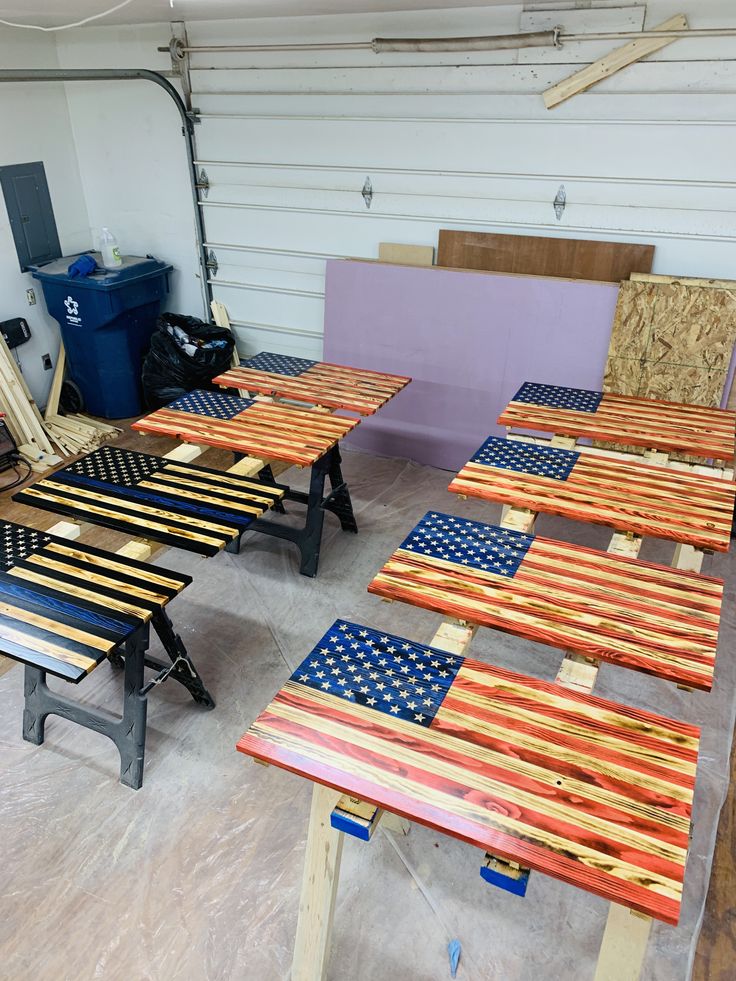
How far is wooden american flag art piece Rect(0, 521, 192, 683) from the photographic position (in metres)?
2.18

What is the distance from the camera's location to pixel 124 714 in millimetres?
2590

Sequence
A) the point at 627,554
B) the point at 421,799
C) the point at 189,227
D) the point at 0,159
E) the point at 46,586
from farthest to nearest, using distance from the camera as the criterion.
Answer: the point at 189,227 → the point at 0,159 → the point at 627,554 → the point at 46,586 → the point at 421,799

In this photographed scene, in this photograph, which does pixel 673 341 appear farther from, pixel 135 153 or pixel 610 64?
pixel 135 153

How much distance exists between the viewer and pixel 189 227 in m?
5.55

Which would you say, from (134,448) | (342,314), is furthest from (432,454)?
(134,448)

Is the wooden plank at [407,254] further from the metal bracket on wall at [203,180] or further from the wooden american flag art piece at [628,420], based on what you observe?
the metal bracket on wall at [203,180]

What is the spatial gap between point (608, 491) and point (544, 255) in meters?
2.09

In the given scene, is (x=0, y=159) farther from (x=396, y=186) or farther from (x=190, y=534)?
(x=190, y=534)

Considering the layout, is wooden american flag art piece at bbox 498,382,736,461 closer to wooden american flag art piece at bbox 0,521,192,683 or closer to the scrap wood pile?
wooden american flag art piece at bbox 0,521,192,683

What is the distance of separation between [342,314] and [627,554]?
2.99m

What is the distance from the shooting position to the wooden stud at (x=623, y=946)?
1.52 metres

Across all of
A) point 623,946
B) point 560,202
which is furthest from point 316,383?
point 623,946

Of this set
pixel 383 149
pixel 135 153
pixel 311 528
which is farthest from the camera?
pixel 135 153

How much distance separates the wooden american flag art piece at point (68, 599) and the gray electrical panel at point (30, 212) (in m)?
3.36
